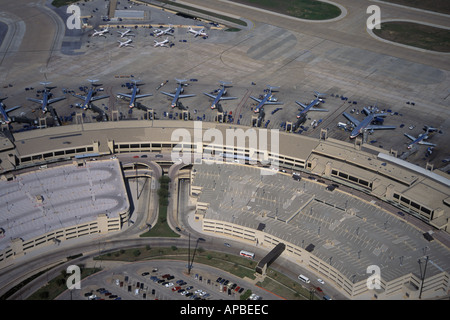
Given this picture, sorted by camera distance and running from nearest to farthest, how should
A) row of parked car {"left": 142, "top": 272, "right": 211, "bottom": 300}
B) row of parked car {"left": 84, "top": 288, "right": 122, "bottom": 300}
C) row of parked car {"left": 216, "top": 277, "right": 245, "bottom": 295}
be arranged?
row of parked car {"left": 84, "top": 288, "right": 122, "bottom": 300} → row of parked car {"left": 142, "top": 272, "right": 211, "bottom": 300} → row of parked car {"left": 216, "top": 277, "right": 245, "bottom": 295}

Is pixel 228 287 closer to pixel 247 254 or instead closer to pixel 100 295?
pixel 247 254

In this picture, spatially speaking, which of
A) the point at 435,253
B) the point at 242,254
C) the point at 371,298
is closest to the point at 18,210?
the point at 242,254

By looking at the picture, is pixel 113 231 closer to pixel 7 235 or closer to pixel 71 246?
pixel 71 246
